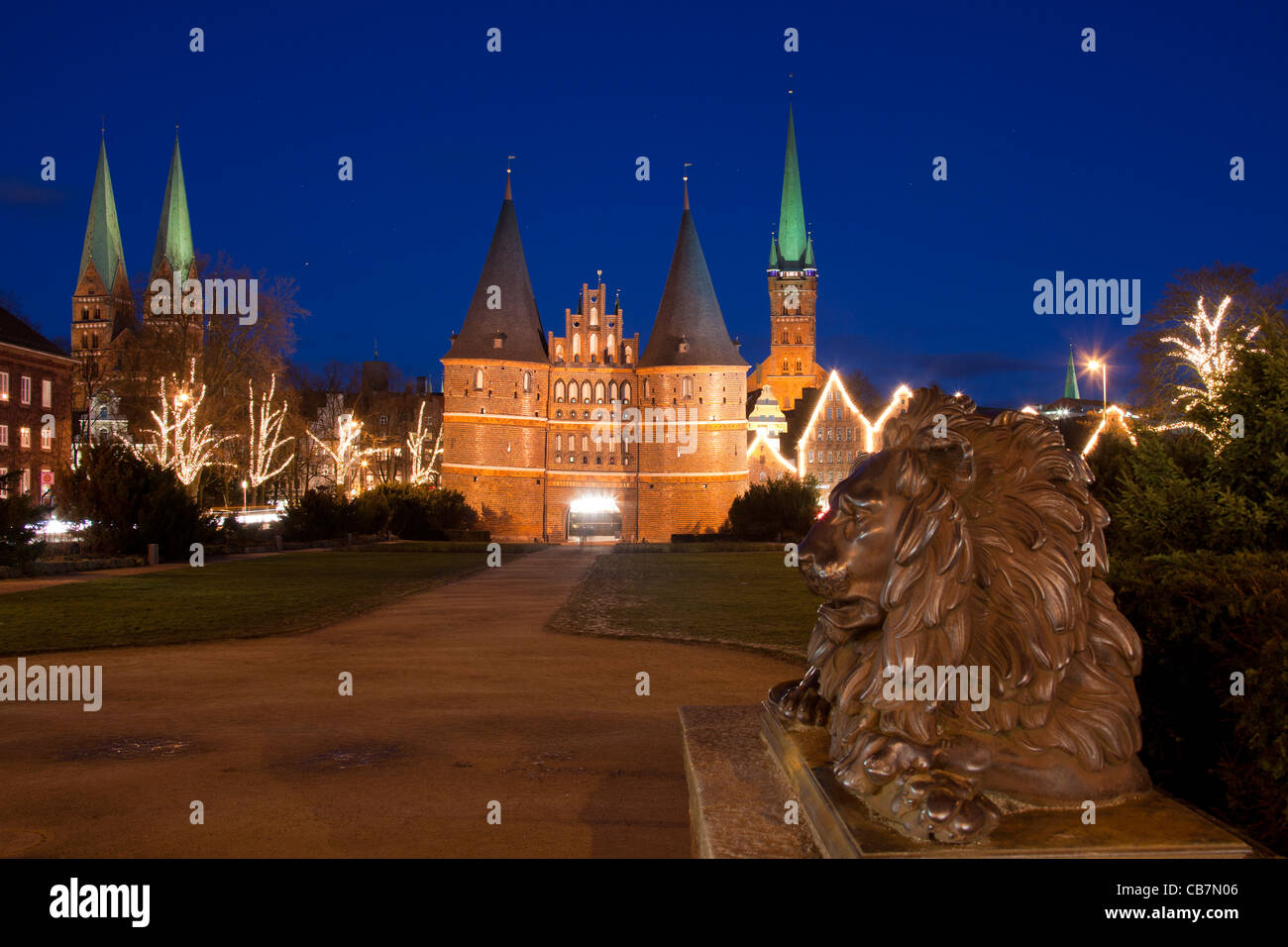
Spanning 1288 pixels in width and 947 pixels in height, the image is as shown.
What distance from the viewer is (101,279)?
73812 mm

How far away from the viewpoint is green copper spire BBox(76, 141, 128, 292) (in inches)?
2817

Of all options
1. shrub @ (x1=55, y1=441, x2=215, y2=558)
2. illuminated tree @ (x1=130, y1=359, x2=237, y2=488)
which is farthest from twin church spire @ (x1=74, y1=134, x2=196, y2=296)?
shrub @ (x1=55, y1=441, x2=215, y2=558)

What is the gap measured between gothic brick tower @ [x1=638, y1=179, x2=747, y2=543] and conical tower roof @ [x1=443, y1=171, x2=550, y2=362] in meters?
8.18

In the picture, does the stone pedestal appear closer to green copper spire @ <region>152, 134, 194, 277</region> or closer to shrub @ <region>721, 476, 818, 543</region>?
shrub @ <region>721, 476, 818, 543</region>

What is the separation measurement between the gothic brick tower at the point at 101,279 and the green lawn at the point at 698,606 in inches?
2252

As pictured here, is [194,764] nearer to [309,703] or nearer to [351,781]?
[351,781]

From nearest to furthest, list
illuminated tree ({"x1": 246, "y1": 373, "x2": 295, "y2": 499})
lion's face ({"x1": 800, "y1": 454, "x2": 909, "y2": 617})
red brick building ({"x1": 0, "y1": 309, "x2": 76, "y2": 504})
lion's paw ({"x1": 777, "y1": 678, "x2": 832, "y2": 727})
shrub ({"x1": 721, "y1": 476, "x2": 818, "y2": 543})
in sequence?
1. lion's face ({"x1": 800, "y1": 454, "x2": 909, "y2": 617})
2. lion's paw ({"x1": 777, "y1": 678, "x2": 832, "y2": 727})
3. illuminated tree ({"x1": 246, "y1": 373, "x2": 295, "y2": 499})
4. shrub ({"x1": 721, "y1": 476, "x2": 818, "y2": 543})
5. red brick building ({"x1": 0, "y1": 309, "x2": 76, "y2": 504})

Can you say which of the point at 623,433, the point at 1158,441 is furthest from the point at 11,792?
the point at 623,433

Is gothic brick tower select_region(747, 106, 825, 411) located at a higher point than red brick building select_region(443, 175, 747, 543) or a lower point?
higher

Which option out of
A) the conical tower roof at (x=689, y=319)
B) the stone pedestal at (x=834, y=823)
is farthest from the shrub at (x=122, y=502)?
the conical tower roof at (x=689, y=319)
